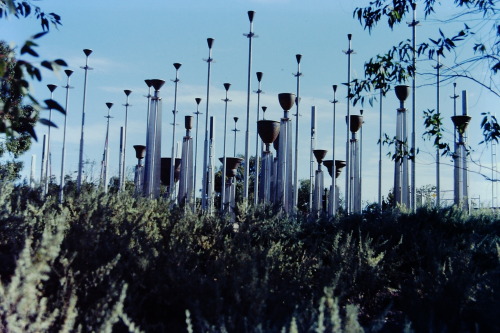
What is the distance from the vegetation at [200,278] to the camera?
421 cm

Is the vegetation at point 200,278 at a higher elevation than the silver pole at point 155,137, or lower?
lower

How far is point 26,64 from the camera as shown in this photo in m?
3.61

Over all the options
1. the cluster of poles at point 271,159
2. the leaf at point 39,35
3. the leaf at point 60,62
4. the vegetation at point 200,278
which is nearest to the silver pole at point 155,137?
the cluster of poles at point 271,159

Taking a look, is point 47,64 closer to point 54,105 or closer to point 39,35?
point 39,35

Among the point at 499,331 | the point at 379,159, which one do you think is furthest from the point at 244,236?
the point at 379,159

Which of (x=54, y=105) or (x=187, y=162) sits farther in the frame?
(x=187, y=162)

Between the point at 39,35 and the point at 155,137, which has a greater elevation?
the point at 155,137

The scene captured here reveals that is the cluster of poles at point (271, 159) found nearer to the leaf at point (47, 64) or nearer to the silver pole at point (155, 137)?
the silver pole at point (155, 137)

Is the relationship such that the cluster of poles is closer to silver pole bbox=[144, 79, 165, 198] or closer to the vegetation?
silver pole bbox=[144, 79, 165, 198]

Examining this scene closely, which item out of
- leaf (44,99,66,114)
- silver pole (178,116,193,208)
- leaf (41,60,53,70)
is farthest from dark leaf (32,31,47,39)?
silver pole (178,116,193,208)

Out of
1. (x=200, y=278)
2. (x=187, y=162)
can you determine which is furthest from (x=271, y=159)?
(x=200, y=278)

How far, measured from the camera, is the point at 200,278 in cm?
543


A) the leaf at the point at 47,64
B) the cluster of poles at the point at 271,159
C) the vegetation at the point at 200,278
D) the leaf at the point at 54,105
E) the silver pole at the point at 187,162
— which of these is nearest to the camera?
the leaf at the point at 54,105

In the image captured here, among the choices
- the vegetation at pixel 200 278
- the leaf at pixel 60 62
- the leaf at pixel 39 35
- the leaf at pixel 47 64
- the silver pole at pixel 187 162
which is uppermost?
the silver pole at pixel 187 162
